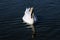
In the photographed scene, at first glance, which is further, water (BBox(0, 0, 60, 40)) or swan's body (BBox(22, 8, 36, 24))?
swan's body (BBox(22, 8, 36, 24))

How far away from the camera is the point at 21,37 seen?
26.2m

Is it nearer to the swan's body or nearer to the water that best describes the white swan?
the swan's body

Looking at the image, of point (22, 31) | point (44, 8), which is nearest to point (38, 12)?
point (44, 8)

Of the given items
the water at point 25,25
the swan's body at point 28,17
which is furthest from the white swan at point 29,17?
the water at point 25,25

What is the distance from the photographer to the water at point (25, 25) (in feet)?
87.6

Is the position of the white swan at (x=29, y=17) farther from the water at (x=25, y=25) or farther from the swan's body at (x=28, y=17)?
the water at (x=25, y=25)

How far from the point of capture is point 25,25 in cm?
2969

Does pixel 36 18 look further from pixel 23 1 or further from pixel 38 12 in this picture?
pixel 23 1

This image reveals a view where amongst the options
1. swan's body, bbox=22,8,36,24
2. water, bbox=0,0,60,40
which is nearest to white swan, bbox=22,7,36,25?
swan's body, bbox=22,8,36,24

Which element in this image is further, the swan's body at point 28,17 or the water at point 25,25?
the swan's body at point 28,17

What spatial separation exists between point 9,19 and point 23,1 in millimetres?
7725

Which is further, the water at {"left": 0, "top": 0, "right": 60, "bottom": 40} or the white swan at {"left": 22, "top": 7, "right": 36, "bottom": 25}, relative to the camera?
the white swan at {"left": 22, "top": 7, "right": 36, "bottom": 25}

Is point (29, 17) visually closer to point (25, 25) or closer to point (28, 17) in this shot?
point (28, 17)

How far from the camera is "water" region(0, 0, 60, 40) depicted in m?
26.7
